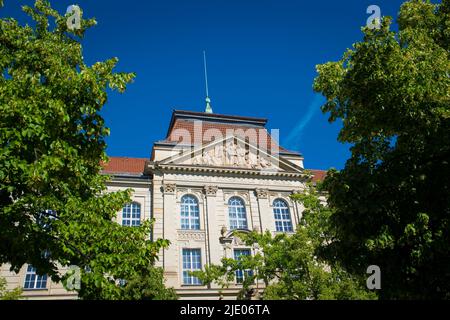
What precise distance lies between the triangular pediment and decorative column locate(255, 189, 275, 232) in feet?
6.55

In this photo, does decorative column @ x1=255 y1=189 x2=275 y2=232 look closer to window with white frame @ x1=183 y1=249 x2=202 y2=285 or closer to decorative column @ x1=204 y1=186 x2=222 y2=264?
decorative column @ x1=204 y1=186 x2=222 y2=264

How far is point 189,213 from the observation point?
89.9 ft

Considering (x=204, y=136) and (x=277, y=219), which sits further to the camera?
(x=204, y=136)

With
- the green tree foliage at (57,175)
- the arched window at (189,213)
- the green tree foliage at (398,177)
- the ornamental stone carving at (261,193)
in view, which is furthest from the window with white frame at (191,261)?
the green tree foliage at (398,177)

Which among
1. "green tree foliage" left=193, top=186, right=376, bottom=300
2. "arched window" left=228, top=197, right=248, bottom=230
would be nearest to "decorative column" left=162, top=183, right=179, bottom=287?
"arched window" left=228, top=197, right=248, bottom=230

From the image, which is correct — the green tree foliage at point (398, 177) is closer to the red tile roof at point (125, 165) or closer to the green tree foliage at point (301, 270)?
the green tree foliage at point (301, 270)

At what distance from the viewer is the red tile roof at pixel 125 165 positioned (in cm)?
A: 3093

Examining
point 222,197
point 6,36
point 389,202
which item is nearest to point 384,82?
point 389,202

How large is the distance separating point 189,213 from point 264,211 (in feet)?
18.4

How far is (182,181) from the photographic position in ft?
92.1

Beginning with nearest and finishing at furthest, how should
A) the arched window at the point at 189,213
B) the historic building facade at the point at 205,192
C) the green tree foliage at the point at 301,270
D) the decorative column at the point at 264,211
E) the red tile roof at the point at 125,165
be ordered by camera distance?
the green tree foliage at the point at 301,270 < the historic building facade at the point at 205,192 < the arched window at the point at 189,213 < the decorative column at the point at 264,211 < the red tile roof at the point at 125,165

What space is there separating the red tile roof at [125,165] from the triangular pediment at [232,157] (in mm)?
4506

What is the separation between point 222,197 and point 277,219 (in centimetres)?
455

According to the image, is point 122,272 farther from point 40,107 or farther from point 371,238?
point 371,238
